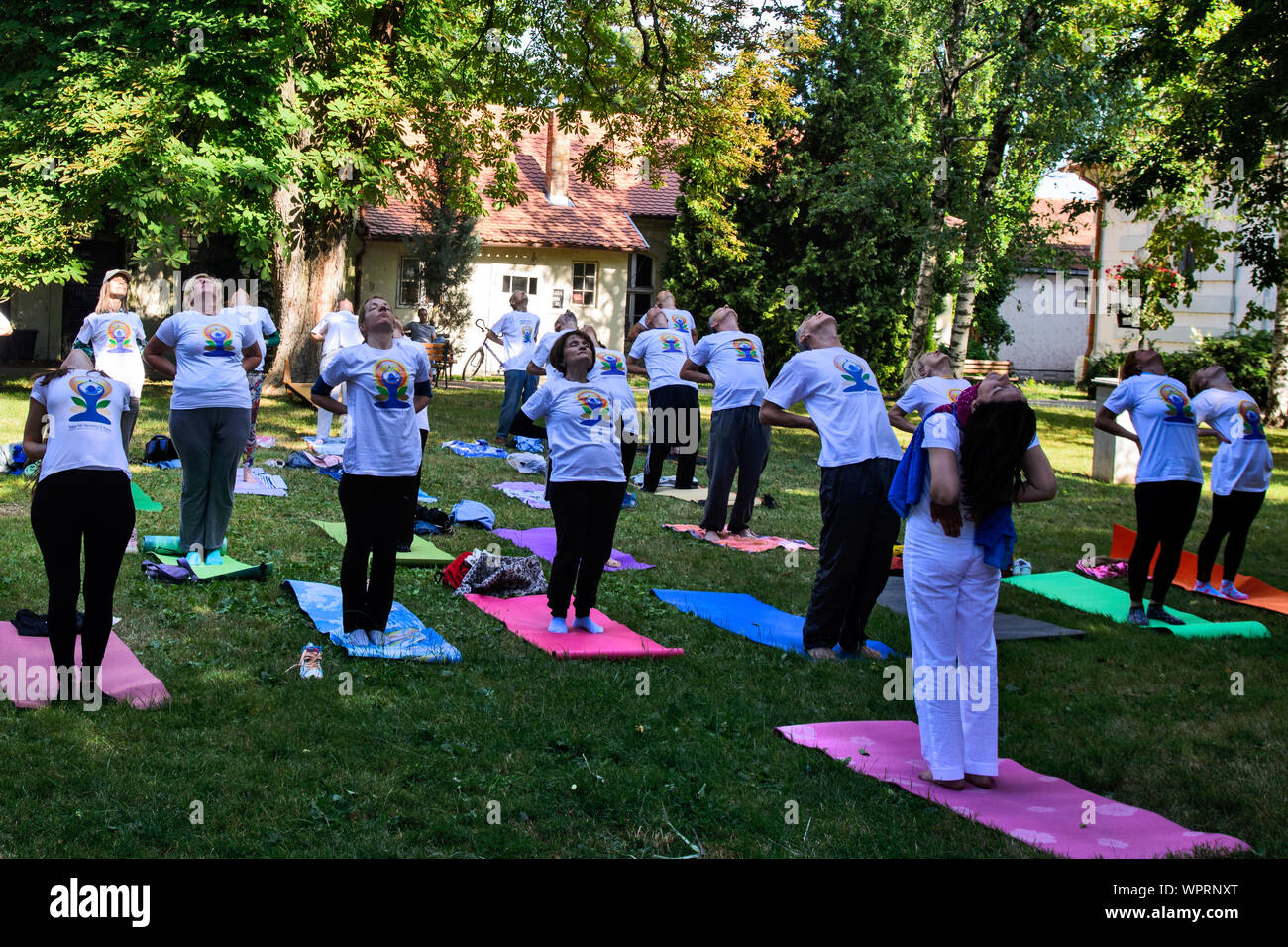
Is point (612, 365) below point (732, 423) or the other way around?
the other way around

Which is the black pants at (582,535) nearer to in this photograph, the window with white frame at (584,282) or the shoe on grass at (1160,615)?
the shoe on grass at (1160,615)

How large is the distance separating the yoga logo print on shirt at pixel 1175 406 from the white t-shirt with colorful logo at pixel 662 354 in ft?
17.8

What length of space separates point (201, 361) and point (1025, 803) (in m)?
5.99

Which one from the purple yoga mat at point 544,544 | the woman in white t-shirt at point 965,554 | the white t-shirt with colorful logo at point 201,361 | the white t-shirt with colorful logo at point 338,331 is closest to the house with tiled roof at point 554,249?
the white t-shirt with colorful logo at point 338,331

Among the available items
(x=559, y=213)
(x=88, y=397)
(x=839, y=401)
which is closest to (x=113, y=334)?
(x=88, y=397)

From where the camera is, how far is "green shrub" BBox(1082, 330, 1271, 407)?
2664 cm

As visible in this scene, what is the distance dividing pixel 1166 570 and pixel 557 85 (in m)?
12.1

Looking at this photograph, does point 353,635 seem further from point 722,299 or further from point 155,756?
point 722,299

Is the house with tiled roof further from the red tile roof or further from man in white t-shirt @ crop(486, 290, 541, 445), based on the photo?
man in white t-shirt @ crop(486, 290, 541, 445)

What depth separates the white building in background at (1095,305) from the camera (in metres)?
30.5

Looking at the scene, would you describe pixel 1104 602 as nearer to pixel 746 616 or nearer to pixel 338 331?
pixel 746 616

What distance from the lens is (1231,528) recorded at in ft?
32.8
